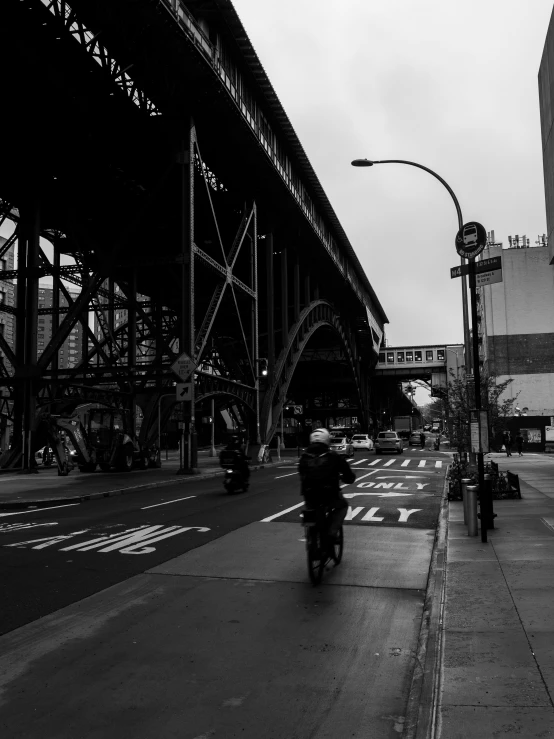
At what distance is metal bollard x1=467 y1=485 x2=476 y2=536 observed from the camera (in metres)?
10.6

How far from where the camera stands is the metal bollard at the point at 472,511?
10.6 m

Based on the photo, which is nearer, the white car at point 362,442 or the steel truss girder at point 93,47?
the steel truss girder at point 93,47

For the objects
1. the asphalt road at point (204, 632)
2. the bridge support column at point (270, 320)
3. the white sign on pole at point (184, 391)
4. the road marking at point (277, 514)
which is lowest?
the road marking at point (277, 514)

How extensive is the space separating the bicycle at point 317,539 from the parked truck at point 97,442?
69.9 feet

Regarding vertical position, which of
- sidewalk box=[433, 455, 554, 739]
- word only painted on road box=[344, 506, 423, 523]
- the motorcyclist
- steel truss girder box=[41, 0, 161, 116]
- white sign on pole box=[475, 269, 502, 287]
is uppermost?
steel truss girder box=[41, 0, 161, 116]

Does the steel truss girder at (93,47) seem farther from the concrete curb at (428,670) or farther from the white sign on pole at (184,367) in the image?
the concrete curb at (428,670)

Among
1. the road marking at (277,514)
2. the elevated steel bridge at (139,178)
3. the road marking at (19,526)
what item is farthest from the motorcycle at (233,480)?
the elevated steel bridge at (139,178)

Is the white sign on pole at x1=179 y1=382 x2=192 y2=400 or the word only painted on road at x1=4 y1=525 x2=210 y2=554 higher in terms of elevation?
the white sign on pole at x1=179 y1=382 x2=192 y2=400

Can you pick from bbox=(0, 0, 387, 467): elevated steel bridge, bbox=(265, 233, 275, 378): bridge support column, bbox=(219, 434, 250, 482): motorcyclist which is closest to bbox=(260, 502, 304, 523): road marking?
bbox=(219, 434, 250, 482): motorcyclist

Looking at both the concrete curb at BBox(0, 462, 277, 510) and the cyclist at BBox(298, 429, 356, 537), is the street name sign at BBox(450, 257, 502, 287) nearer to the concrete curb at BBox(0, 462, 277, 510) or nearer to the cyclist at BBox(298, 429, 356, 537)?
the cyclist at BBox(298, 429, 356, 537)

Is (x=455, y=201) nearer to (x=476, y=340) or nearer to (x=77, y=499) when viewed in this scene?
(x=476, y=340)

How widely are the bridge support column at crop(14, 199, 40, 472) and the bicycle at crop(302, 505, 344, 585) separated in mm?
23994

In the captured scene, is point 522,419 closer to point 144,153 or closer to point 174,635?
point 144,153

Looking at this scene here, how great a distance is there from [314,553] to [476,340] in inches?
186
